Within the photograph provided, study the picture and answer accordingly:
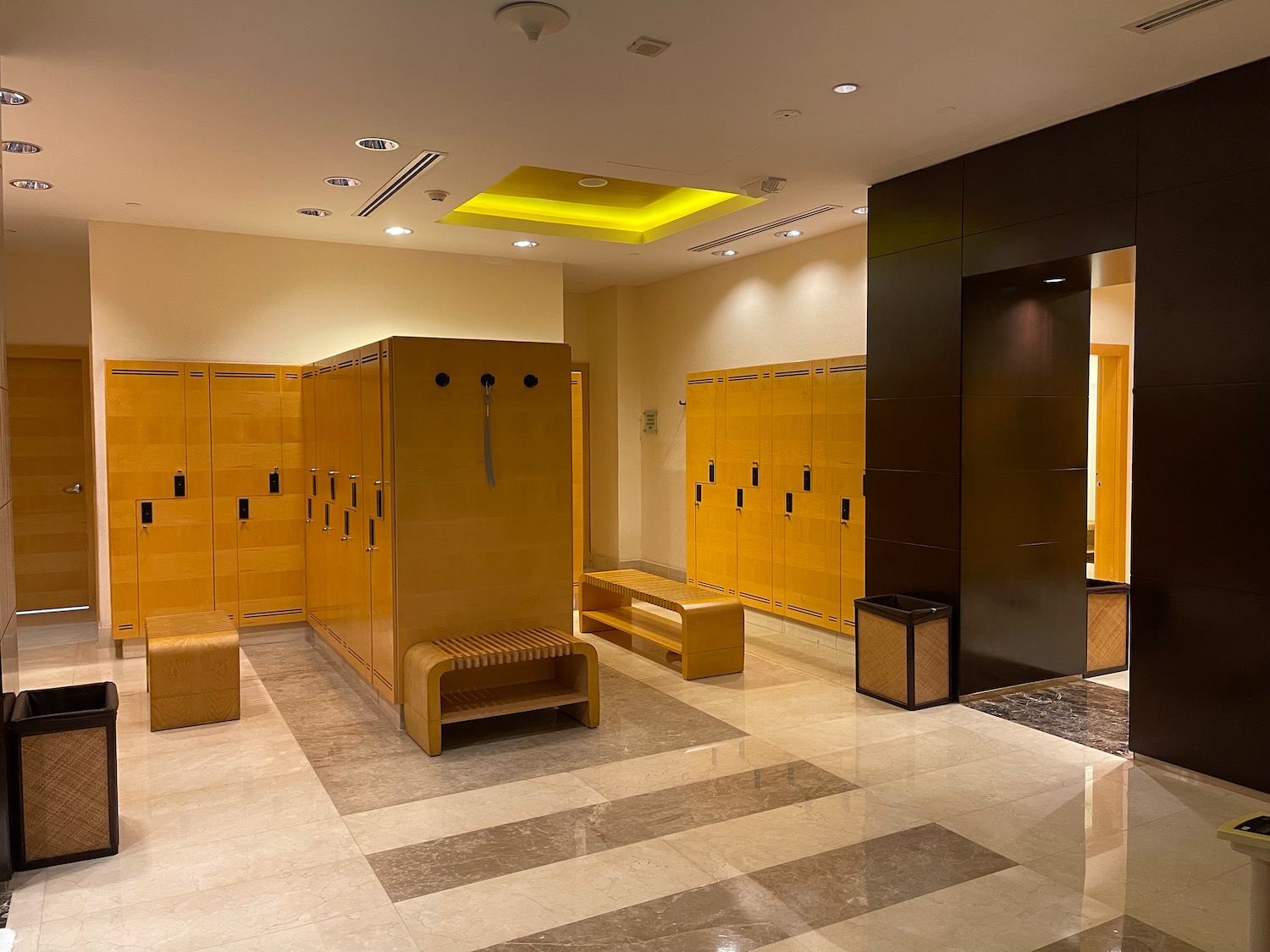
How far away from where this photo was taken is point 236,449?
281 inches

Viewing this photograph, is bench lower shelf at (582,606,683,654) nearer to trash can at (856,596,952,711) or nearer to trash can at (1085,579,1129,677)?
trash can at (856,596,952,711)

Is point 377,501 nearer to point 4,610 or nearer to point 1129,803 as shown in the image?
point 4,610

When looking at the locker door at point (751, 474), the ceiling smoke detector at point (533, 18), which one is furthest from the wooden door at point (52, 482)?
the ceiling smoke detector at point (533, 18)

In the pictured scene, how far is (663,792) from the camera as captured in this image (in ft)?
13.7

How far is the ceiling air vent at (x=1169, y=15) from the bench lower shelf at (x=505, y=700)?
4.02 m

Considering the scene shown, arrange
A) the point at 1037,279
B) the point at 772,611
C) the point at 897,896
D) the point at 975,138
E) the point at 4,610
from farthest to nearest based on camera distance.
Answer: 1. the point at 772,611
2. the point at 1037,279
3. the point at 975,138
4. the point at 4,610
5. the point at 897,896

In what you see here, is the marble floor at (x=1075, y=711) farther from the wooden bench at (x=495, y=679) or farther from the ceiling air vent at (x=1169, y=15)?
the ceiling air vent at (x=1169, y=15)

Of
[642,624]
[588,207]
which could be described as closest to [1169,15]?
[588,207]

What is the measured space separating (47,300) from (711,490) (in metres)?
6.13

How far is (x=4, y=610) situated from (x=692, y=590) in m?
4.25

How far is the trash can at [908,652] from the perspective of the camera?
5.31m

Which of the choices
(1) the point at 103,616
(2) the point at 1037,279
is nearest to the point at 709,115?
(2) the point at 1037,279

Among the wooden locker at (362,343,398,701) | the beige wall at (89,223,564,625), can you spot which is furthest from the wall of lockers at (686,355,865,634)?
the wooden locker at (362,343,398,701)

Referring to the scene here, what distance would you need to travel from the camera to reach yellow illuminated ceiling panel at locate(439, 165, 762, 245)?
6.88 metres
